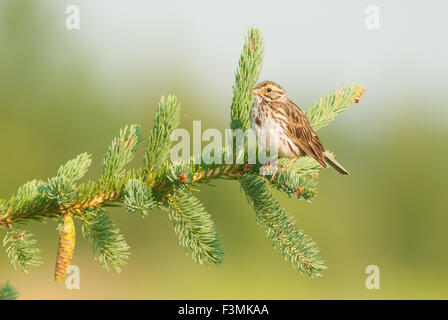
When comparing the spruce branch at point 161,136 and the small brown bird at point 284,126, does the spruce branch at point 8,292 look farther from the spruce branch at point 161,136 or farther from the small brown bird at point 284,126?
the small brown bird at point 284,126

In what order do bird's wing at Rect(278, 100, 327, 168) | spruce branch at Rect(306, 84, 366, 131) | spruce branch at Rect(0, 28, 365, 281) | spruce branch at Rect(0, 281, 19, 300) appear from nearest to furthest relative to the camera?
1. spruce branch at Rect(0, 281, 19, 300)
2. spruce branch at Rect(0, 28, 365, 281)
3. spruce branch at Rect(306, 84, 366, 131)
4. bird's wing at Rect(278, 100, 327, 168)

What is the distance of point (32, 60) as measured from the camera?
72.6ft

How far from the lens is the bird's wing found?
3787 mm

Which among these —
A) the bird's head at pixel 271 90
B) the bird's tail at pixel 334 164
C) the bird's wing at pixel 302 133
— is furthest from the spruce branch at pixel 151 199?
the bird's head at pixel 271 90

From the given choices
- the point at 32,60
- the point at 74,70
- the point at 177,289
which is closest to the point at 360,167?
the point at 177,289

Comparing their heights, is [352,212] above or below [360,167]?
below

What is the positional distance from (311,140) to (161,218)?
21.0 metres

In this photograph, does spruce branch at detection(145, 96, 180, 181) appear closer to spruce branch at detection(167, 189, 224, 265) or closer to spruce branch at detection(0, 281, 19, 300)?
spruce branch at detection(167, 189, 224, 265)

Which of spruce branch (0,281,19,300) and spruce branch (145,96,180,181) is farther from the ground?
spruce branch (145,96,180,181)

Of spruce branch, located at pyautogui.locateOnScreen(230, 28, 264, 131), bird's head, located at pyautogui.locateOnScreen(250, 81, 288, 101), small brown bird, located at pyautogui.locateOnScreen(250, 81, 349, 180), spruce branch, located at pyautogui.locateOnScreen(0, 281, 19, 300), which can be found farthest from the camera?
bird's head, located at pyautogui.locateOnScreen(250, 81, 288, 101)

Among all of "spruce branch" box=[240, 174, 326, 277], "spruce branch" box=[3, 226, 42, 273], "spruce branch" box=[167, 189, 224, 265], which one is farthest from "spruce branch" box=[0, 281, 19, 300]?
"spruce branch" box=[240, 174, 326, 277]

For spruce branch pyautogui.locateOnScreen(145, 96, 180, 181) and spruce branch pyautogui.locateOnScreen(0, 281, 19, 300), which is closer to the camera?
spruce branch pyautogui.locateOnScreen(0, 281, 19, 300)
